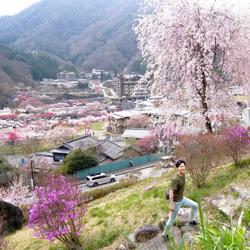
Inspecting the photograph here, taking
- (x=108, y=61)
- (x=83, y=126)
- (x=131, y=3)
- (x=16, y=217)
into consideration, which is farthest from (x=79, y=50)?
(x=16, y=217)

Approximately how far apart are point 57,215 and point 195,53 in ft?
17.2

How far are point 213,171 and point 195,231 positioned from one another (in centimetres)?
327

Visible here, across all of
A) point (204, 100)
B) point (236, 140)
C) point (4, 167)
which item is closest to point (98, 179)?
point (4, 167)

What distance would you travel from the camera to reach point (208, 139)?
7199mm

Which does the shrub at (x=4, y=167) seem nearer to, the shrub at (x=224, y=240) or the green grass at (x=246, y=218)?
the green grass at (x=246, y=218)

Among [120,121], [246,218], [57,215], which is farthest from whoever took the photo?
[120,121]

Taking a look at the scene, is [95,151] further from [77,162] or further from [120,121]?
[120,121]

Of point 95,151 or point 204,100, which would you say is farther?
point 95,151

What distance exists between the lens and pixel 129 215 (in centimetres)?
646

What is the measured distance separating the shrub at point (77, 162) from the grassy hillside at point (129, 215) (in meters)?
16.3

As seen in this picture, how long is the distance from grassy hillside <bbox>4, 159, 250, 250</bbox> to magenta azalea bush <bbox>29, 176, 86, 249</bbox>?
341mm

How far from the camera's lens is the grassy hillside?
5750 mm

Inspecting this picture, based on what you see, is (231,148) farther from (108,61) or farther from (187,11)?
(108,61)

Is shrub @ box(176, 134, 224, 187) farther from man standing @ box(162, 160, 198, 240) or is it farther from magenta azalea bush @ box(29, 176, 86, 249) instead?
magenta azalea bush @ box(29, 176, 86, 249)
